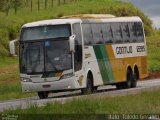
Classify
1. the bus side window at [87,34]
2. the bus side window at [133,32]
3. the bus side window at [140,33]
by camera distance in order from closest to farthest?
the bus side window at [87,34] < the bus side window at [133,32] < the bus side window at [140,33]

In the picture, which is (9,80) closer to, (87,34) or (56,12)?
(87,34)

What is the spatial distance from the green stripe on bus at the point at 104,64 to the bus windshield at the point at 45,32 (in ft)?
8.11

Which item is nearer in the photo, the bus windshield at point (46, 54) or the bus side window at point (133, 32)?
the bus windshield at point (46, 54)

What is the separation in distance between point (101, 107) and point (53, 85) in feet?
34.4

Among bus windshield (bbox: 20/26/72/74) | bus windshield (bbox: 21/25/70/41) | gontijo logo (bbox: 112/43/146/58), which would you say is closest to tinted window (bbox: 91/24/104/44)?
gontijo logo (bbox: 112/43/146/58)

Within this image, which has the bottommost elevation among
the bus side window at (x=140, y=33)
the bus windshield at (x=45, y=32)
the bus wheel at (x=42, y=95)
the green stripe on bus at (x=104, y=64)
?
the bus wheel at (x=42, y=95)

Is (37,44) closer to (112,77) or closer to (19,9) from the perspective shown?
(112,77)

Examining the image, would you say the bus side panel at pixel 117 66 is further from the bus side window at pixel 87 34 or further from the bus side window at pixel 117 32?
the bus side window at pixel 87 34

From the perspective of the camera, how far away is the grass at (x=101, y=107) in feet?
57.9

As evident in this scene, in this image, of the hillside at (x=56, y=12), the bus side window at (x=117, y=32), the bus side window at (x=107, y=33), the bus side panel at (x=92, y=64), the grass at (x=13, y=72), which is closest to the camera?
the bus side panel at (x=92, y=64)

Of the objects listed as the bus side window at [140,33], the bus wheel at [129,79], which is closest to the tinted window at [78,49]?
the bus wheel at [129,79]

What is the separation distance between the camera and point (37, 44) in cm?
2945

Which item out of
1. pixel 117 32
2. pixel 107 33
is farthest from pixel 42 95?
pixel 117 32

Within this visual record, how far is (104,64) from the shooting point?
107 feet
